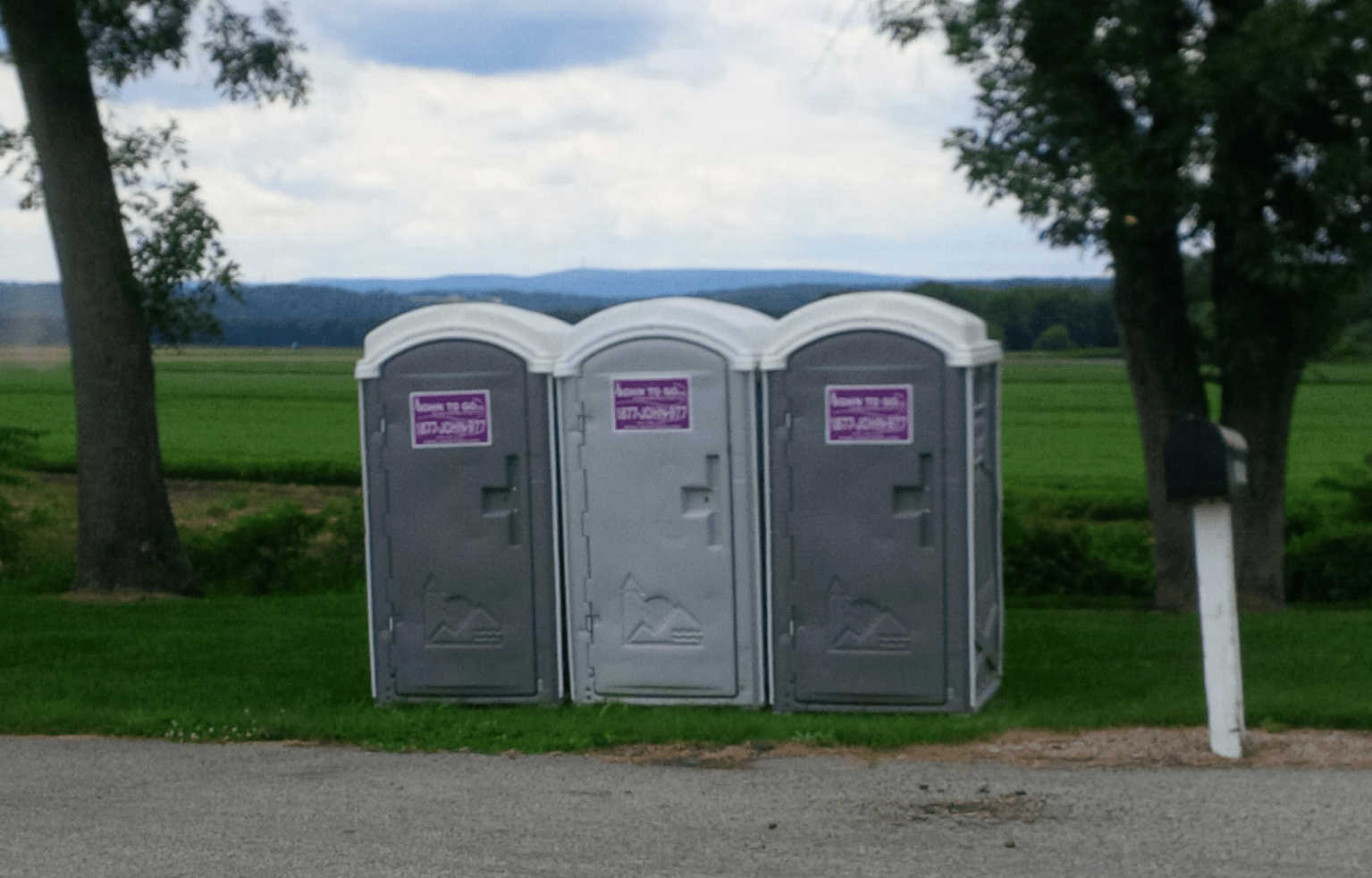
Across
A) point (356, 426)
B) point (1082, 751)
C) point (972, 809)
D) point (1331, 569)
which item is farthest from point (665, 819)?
point (356, 426)

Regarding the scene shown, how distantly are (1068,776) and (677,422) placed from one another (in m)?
2.55

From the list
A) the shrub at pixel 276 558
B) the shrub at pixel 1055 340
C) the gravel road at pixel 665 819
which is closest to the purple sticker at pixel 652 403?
the gravel road at pixel 665 819

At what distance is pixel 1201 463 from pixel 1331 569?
389 inches

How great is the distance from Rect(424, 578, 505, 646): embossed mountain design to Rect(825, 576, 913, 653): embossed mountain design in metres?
1.62

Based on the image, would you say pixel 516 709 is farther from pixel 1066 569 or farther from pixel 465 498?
pixel 1066 569

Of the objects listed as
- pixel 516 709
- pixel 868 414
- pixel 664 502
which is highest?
pixel 868 414

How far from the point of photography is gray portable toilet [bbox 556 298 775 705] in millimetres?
7723

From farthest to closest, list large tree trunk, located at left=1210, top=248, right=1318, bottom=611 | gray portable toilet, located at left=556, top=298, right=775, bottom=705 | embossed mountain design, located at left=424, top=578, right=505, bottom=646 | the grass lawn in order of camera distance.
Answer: large tree trunk, located at left=1210, top=248, right=1318, bottom=611, embossed mountain design, located at left=424, top=578, right=505, bottom=646, gray portable toilet, located at left=556, top=298, right=775, bottom=705, the grass lawn

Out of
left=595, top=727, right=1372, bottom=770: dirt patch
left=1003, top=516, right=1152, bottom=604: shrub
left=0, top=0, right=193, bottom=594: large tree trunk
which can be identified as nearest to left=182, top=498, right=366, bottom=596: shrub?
left=0, top=0, right=193, bottom=594: large tree trunk

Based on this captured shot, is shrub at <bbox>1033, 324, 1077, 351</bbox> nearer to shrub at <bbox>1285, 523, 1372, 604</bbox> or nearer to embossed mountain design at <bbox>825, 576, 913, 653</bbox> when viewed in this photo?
shrub at <bbox>1285, 523, 1372, 604</bbox>

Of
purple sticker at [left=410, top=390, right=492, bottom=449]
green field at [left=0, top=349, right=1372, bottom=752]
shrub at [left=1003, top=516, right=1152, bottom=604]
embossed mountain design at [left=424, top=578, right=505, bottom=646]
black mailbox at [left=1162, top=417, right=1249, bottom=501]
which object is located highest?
purple sticker at [left=410, top=390, right=492, bottom=449]

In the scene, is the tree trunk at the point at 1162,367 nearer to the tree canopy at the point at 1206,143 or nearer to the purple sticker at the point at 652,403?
the tree canopy at the point at 1206,143

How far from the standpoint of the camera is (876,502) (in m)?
7.53

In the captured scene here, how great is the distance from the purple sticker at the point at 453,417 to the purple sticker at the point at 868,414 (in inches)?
65.1
